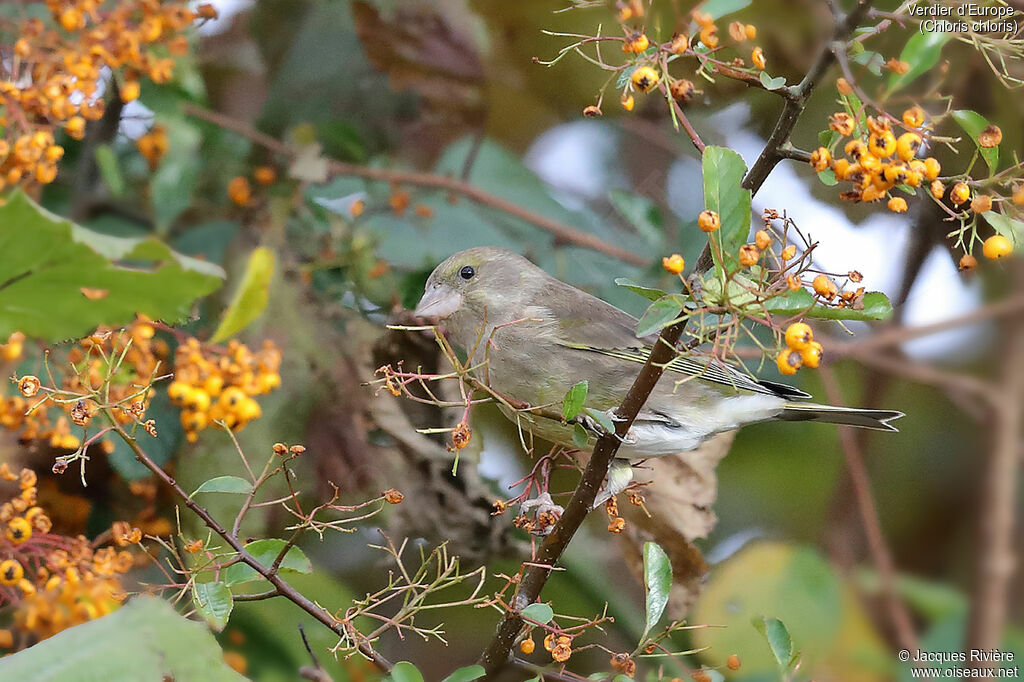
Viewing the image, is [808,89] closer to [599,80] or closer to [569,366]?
[569,366]

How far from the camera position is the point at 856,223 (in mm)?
2451

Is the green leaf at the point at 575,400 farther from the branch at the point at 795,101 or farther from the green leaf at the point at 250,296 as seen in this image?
the green leaf at the point at 250,296

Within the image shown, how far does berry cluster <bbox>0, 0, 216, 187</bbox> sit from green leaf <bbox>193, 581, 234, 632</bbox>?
81cm

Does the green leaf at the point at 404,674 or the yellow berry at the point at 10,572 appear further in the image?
the yellow berry at the point at 10,572

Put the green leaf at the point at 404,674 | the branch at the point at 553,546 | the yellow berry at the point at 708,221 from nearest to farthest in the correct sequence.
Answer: the yellow berry at the point at 708,221, the green leaf at the point at 404,674, the branch at the point at 553,546

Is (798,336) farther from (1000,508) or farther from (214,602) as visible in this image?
(1000,508)

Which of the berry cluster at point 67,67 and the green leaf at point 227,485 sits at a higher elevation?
the berry cluster at point 67,67

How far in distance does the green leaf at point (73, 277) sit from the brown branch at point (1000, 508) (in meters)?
2.03

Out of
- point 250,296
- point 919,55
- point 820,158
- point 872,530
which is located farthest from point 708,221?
point 872,530

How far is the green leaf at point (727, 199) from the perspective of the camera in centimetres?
116

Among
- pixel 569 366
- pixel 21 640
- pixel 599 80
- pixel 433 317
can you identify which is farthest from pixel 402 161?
pixel 21 640

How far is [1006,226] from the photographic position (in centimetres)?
125

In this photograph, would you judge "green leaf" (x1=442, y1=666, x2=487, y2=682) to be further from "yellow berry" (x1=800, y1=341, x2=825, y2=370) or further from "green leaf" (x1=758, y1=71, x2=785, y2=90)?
"green leaf" (x1=758, y1=71, x2=785, y2=90)

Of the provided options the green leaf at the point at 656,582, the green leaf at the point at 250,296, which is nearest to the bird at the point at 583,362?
the green leaf at the point at 656,582
